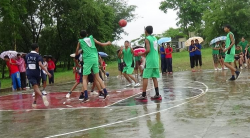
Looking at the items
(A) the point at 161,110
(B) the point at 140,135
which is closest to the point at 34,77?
(A) the point at 161,110

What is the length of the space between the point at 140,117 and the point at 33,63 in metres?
3.97

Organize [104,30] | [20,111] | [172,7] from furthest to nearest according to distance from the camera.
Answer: [172,7]
[104,30]
[20,111]

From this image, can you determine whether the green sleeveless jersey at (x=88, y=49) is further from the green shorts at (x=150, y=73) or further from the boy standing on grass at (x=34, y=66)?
Result: the green shorts at (x=150, y=73)

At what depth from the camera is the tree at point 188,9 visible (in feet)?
219

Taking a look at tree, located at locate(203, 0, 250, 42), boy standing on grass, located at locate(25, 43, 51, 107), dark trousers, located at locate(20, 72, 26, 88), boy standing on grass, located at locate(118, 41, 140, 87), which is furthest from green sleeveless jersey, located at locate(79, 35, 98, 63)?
tree, located at locate(203, 0, 250, 42)

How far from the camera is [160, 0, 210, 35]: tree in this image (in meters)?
66.7

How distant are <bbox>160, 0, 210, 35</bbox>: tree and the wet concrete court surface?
193 feet

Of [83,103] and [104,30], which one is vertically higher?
[104,30]

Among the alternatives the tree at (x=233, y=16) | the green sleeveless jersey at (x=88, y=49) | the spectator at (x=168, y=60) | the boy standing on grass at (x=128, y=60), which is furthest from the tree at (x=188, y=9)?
the green sleeveless jersey at (x=88, y=49)

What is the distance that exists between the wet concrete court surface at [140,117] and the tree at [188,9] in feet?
193

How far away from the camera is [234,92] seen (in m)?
9.53

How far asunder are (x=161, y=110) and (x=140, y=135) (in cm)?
212

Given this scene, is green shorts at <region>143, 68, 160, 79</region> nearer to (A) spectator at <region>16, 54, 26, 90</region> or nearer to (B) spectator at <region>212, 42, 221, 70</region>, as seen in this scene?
(A) spectator at <region>16, 54, 26, 90</region>

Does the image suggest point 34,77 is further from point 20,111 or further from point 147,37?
point 147,37
